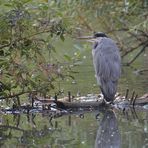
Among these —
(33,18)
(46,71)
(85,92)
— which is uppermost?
(33,18)

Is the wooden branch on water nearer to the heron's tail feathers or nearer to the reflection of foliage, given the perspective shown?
the heron's tail feathers

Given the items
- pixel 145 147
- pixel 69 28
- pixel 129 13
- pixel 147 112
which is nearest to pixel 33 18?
pixel 69 28

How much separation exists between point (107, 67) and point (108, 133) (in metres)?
2.37

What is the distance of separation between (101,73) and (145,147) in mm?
3284

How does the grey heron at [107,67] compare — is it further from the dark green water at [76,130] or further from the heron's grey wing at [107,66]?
the dark green water at [76,130]

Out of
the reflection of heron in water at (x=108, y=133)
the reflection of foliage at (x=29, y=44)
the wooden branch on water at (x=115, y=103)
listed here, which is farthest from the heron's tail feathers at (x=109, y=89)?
the reflection of foliage at (x=29, y=44)

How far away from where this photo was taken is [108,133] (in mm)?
8719

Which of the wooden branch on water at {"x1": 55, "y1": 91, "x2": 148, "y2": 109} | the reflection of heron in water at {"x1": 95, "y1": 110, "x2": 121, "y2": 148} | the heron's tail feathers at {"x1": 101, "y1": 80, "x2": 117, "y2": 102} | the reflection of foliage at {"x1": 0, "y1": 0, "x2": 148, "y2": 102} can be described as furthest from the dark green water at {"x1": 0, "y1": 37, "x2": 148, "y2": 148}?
the reflection of foliage at {"x1": 0, "y1": 0, "x2": 148, "y2": 102}

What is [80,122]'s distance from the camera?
950 cm

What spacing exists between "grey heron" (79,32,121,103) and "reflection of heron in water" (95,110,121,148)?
51 cm

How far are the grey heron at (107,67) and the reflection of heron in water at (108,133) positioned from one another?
1.68 feet

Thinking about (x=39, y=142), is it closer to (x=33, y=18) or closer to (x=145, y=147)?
(x=145, y=147)

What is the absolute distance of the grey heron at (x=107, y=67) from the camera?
34.8 ft

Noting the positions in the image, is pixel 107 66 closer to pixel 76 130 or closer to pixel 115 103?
pixel 115 103
